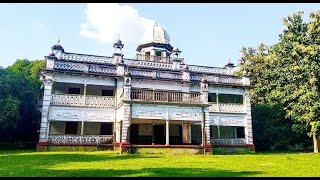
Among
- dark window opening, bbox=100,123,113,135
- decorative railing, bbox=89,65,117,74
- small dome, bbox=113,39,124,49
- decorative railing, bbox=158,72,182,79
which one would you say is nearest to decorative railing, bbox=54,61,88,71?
decorative railing, bbox=89,65,117,74

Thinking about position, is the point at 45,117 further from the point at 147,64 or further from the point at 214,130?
the point at 214,130

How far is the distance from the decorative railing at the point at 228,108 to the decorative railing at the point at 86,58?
957 cm

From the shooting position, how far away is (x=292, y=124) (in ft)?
89.0

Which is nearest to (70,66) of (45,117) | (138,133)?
(45,117)

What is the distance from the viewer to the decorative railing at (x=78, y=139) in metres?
21.5

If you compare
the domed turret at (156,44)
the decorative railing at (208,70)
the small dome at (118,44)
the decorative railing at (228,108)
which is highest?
the domed turret at (156,44)

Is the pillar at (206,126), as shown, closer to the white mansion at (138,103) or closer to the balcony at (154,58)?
the white mansion at (138,103)

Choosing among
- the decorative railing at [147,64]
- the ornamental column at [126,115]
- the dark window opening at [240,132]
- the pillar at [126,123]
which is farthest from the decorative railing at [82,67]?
the dark window opening at [240,132]

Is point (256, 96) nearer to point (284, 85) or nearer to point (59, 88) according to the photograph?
point (284, 85)

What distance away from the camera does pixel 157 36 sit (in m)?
31.4

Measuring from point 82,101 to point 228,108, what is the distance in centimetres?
1222

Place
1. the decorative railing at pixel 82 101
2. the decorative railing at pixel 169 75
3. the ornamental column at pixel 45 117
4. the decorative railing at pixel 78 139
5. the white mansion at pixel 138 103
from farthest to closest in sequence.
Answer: the decorative railing at pixel 169 75, the decorative railing at pixel 82 101, the decorative railing at pixel 78 139, the ornamental column at pixel 45 117, the white mansion at pixel 138 103

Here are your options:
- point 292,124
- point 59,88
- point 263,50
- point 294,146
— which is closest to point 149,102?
point 59,88

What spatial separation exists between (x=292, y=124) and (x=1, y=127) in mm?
24601
